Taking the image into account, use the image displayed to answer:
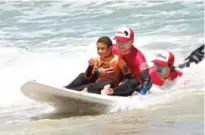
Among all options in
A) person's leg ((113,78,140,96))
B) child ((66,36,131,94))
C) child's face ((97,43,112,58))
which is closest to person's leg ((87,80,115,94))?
child ((66,36,131,94))

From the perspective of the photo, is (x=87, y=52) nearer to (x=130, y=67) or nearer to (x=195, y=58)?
(x=195, y=58)

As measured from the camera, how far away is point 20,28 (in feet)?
41.9

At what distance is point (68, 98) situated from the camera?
5895 millimetres

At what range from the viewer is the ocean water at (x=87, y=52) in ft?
17.2

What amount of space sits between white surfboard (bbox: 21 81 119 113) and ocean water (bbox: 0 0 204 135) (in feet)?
0.47

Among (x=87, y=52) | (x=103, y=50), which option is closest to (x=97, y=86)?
(x=103, y=50)

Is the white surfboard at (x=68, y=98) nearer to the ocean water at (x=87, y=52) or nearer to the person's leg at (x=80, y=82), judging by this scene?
the ocean water at (x=87, y=52)

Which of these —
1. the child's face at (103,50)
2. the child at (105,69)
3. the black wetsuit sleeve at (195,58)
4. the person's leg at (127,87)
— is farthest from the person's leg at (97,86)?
the black wetsuit sleeve at (195,58)

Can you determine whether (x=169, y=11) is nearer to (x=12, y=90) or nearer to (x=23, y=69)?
(x=23, y=69)

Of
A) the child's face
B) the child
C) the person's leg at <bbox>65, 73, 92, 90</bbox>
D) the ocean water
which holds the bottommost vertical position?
the ocean water

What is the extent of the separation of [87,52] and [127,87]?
3.86 m

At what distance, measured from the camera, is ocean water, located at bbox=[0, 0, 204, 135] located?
5.24m

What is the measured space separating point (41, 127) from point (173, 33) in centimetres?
621

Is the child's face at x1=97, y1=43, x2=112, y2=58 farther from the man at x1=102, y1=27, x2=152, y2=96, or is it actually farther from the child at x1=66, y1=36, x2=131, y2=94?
the man at x1=102, y1=27, x2=152, y2=96
